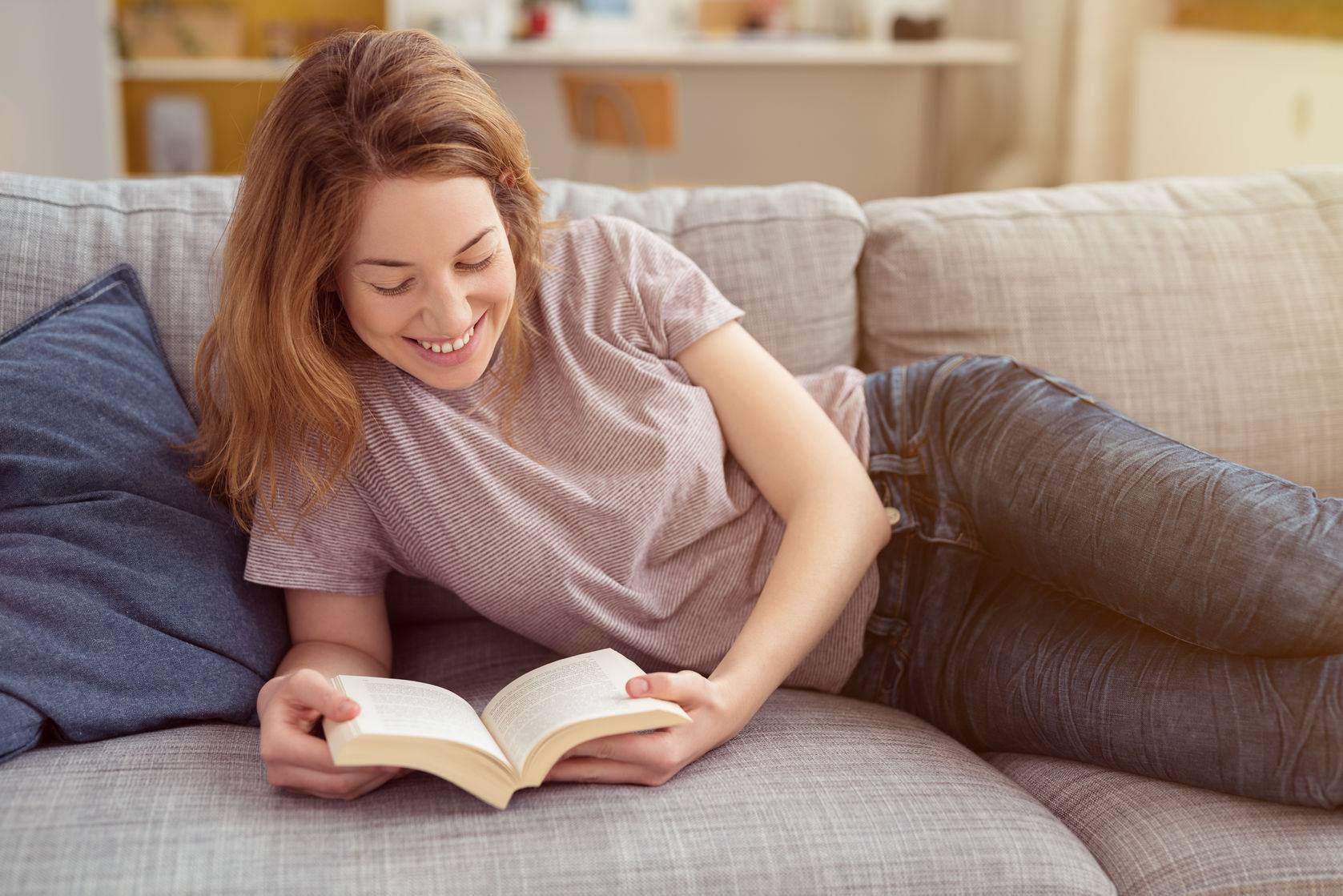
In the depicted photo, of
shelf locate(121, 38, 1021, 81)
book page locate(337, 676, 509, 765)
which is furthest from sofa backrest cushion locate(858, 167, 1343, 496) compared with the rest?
shelf locate(121, 38, 1021, 81)

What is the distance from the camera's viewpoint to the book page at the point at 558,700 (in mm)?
1023

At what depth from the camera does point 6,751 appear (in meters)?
1.07

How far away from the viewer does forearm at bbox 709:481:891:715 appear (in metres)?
1.21

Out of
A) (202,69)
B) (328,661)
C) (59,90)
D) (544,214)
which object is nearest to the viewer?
(328,661)

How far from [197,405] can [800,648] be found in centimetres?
72

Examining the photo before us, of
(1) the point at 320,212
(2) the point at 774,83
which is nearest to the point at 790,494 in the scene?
(1) the point at 320,212

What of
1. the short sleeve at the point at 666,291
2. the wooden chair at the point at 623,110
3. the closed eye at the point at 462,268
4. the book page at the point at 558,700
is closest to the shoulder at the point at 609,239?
the short sleeve at the point at 666,291

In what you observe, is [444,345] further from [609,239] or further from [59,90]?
[59,90]

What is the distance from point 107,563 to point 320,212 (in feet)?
1.27

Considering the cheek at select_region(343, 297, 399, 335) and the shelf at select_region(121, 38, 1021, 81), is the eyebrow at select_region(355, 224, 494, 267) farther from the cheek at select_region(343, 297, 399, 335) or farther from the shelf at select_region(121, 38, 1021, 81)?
the shelf at select_region(121, 38, 1021, 81)

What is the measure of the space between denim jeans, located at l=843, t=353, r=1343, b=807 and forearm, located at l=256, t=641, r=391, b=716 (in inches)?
20.5

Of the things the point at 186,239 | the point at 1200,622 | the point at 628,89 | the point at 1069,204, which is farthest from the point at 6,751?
the point at 628,89

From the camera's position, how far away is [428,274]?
1145 mm

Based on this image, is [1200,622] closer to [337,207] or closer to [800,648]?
[800,648]
